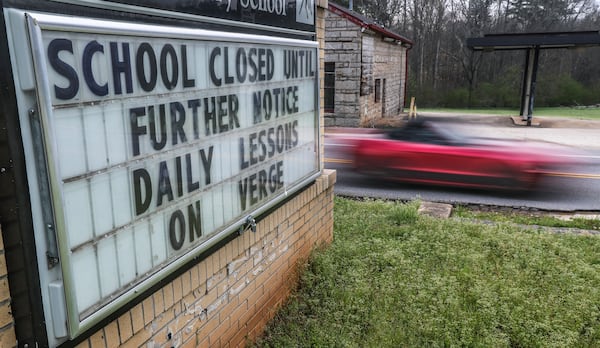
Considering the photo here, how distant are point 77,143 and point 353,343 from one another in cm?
265

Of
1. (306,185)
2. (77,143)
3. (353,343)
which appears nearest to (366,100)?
(306,185)

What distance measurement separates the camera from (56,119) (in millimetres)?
2047

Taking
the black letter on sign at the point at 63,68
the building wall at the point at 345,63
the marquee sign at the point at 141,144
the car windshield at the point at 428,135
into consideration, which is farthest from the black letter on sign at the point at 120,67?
the building wall at the point at 345,63

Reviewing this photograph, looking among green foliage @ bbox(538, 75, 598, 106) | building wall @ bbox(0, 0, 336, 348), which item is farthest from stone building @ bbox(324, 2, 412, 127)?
green foliage @ bbox(538, 75, 598, 106)

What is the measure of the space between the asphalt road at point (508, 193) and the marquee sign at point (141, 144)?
6.33 m

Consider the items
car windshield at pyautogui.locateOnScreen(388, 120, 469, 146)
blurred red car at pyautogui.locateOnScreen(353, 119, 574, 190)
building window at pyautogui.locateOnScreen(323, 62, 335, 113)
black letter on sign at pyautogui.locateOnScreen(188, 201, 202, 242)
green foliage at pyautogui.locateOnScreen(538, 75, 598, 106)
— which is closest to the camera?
black letter on sign at pyautogui.locateOnScreen(188, 201, 202, 242)

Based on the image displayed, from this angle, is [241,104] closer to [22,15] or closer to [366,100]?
[22,15]

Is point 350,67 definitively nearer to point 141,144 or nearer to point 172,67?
point 172,67

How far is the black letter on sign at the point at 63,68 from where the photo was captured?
201 cm

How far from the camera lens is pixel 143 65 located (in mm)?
2549

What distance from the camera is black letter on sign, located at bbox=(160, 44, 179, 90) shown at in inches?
106

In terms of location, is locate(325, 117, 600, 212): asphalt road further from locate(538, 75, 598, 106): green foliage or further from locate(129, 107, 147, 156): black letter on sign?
locate(538, 75, 598, 106): green foliage

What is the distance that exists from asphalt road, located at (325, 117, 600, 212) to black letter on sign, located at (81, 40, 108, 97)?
7691 millimetres

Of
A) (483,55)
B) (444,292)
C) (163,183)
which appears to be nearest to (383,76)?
(444,292)
